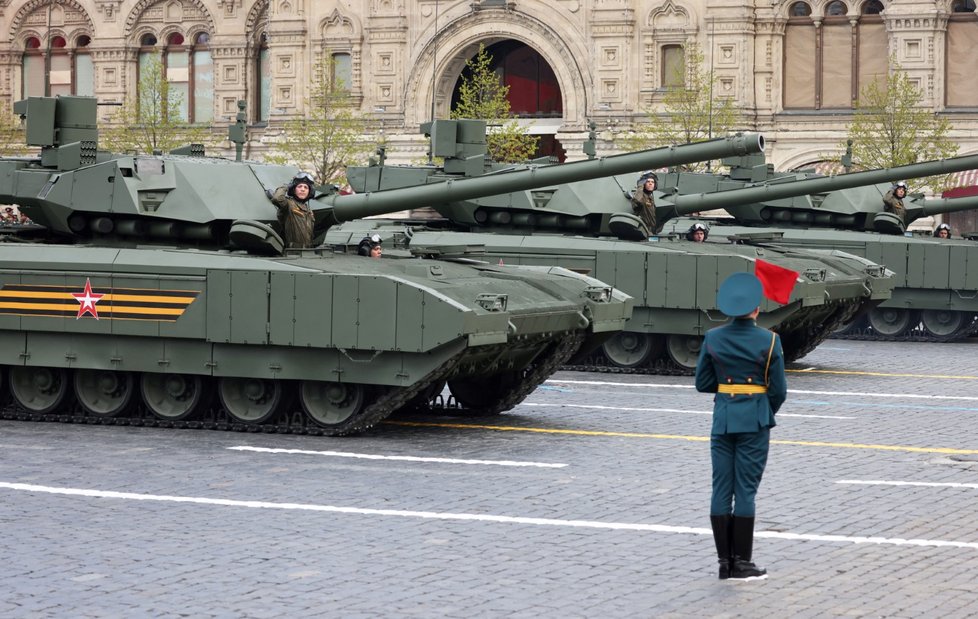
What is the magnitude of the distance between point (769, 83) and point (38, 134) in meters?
35.1

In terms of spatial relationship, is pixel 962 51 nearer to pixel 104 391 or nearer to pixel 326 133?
pixel 326 133

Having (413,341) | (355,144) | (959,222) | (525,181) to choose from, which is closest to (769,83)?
(959,222)

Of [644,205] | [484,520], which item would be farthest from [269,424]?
[644,205]

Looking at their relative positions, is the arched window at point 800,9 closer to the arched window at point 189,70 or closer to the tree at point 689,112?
the tree at point 689,112

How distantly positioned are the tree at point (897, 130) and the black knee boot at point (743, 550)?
3593 centimetres

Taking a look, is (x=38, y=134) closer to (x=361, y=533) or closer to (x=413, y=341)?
(x=413, y=341)

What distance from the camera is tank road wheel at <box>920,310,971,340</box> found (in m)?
29.0

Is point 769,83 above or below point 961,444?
above

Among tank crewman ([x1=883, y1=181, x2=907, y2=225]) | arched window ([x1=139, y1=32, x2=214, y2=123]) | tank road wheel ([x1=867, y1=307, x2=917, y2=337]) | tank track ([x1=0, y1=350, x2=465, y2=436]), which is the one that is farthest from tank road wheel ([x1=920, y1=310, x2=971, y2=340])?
arched window ([x1=139, y1=32, x2=214, y2=123])

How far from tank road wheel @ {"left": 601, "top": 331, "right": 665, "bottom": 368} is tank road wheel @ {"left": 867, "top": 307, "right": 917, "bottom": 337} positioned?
7.97 m

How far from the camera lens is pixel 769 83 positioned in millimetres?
50031

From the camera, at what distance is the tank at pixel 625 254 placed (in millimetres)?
22016

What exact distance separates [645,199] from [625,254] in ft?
6.44

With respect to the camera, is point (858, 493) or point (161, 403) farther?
point (161, 403)
